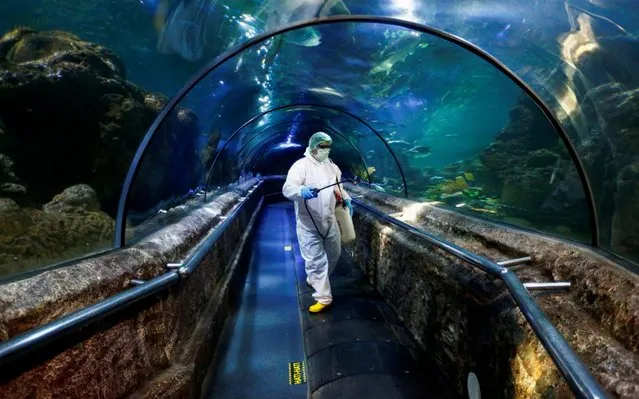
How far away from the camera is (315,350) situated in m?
3.58

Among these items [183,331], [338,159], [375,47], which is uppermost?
[375,47]

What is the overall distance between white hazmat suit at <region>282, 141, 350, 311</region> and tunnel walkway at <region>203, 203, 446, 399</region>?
48 cm

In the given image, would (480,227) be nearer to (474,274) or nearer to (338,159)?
(474,274)

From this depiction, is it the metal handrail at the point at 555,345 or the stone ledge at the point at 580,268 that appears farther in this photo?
the stone ledge at the point at 580,268

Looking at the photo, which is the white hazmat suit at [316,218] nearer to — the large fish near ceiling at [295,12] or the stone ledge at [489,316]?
the stone ledge at [489,316]

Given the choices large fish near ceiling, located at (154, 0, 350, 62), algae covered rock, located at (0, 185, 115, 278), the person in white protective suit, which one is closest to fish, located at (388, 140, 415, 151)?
large fish near ceiling, located at (154, 0, 350, 62)

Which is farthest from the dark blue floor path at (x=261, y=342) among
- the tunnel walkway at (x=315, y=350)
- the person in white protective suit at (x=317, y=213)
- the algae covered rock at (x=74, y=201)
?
the algae covered rock at (x=74, y=201)

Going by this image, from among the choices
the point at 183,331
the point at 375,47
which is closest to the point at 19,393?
the point at 183,331

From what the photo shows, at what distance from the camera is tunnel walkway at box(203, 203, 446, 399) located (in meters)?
2.96

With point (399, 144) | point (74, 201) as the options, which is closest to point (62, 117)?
point (74, 201)

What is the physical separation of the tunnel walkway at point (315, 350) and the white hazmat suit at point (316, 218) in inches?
18.7

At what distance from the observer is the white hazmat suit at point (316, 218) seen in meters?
4.55

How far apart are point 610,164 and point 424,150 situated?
442 inches

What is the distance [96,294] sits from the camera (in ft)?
5.79
